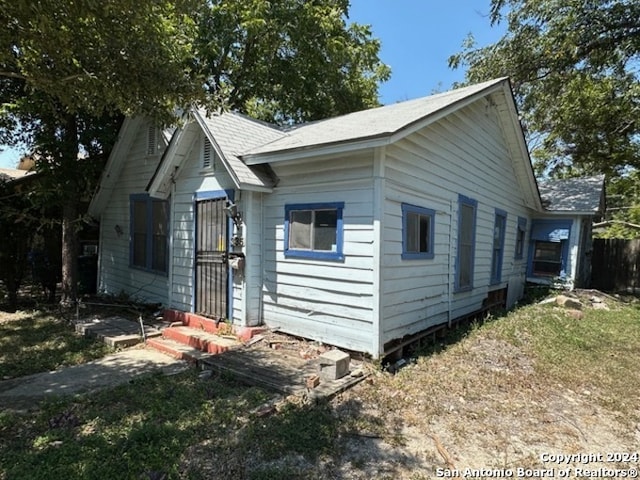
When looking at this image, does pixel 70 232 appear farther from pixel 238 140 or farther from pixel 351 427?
pixel 351 427

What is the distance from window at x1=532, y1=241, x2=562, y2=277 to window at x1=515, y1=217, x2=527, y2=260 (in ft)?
4.22

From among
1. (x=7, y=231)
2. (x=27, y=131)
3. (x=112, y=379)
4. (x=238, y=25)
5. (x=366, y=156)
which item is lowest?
(x=112, y=379)

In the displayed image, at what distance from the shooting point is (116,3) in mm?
3932

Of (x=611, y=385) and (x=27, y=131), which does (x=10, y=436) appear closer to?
(x=611, y=385)

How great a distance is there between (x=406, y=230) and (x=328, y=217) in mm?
1214

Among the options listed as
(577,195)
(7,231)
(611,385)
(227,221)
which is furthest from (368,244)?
(577,195)

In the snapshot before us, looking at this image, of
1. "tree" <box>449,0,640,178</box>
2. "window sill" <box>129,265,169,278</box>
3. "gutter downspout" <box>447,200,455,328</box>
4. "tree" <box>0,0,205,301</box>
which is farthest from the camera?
"tree" <box>449,0,640,178</box>

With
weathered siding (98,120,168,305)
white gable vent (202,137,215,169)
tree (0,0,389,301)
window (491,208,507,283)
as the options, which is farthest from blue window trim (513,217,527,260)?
weathered siding (98,120,168,305)

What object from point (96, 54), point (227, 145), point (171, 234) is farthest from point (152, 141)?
point (96, 54)

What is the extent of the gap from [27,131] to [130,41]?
6.29 m

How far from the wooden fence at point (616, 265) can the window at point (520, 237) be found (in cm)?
433

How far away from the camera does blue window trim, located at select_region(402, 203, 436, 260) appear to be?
18.6 feet

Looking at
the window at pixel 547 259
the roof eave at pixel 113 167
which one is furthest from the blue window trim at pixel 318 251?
the window at pixel 547 259

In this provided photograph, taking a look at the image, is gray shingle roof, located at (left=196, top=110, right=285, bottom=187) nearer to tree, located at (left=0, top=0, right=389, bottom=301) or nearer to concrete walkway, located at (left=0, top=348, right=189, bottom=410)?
tree, located at (left=0, top=0, right=389, bottom=301)
